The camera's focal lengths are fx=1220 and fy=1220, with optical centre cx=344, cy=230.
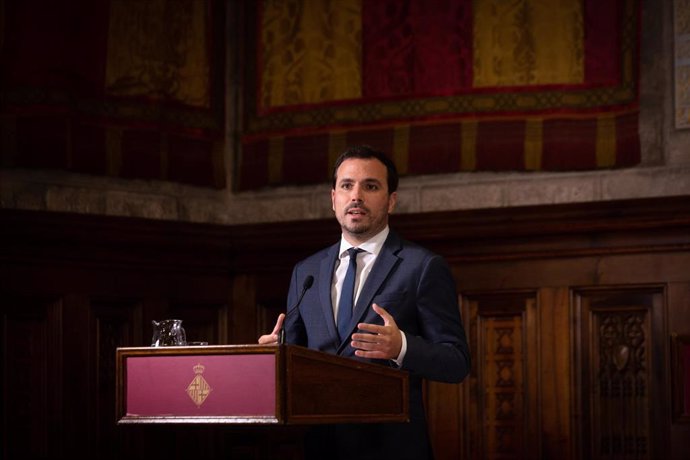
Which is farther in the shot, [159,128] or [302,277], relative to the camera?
[159,128]

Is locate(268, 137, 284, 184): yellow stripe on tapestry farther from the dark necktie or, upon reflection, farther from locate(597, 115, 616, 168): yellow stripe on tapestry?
the dark necktie

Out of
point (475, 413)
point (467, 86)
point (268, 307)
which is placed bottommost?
point (475, 413)

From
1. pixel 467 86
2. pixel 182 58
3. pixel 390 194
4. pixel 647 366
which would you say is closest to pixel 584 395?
pixel 647 366

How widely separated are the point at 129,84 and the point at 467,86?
1480 millimetres

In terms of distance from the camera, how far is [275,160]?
5516 millimetres

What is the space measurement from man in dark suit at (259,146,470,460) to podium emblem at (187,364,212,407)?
0.28 metres

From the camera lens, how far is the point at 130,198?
17.6 feet

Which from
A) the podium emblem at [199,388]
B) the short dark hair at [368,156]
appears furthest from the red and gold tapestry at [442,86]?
the podium emblem at [199,388]

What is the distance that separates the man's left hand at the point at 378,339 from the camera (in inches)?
102

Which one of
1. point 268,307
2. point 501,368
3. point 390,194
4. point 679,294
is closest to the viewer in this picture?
point 390,194

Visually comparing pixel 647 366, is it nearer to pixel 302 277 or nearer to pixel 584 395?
pixel 584 395

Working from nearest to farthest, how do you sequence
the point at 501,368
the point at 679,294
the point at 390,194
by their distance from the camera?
the point at 390,194, the point at 679,294, the point at 501,368

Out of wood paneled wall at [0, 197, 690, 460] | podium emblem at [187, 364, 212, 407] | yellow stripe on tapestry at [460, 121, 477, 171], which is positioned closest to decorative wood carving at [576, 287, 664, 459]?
wood paneled wall at [0, 197, 690, 460]

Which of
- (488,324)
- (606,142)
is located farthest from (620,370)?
(606,142)
